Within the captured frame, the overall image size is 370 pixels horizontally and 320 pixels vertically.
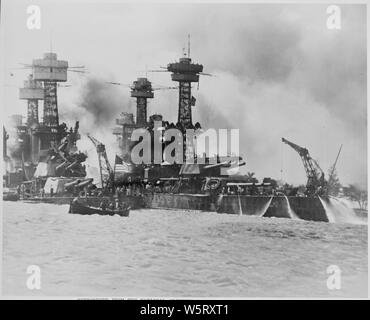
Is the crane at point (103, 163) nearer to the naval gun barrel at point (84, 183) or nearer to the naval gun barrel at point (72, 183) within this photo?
the naval gun barrel at point (84, 183)

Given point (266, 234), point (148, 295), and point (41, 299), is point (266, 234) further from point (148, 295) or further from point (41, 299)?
point (41, 299)

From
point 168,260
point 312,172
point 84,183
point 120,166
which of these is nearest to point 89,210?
point 120,166

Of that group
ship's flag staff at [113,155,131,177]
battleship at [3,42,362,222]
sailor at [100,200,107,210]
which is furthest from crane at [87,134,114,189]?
sailor at [100,200,107,210]

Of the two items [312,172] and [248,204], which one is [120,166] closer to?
[312,172]

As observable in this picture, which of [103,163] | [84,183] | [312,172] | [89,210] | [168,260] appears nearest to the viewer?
[168,260]

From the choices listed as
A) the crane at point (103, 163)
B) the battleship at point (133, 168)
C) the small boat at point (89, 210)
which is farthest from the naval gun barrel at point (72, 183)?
the small boat at point (89, 210)

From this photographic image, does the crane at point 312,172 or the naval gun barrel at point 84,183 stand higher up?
the crane at point 312,172
